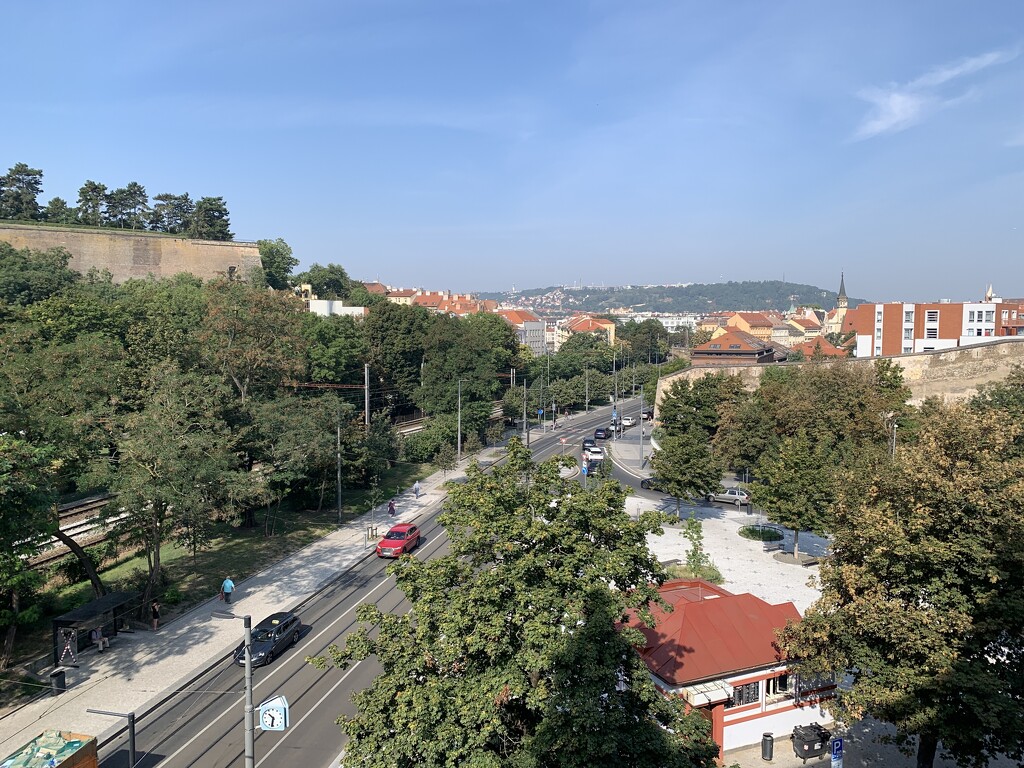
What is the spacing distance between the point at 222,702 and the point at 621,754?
12.7 metres

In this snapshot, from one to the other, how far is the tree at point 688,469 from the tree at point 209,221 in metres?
79.3

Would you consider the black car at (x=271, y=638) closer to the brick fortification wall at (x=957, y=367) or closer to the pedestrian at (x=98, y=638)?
the pedestrian at (x=98, y=638)

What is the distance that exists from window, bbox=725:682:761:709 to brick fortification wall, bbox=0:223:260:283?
216 ft

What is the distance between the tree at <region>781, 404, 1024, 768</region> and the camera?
40.6 feet

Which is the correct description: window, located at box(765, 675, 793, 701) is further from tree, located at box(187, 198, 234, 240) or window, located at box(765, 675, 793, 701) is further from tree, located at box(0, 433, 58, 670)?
tree, located at box(187, 198, 234, 240)

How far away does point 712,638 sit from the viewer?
16.9 m

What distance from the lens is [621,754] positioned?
10.3 metres

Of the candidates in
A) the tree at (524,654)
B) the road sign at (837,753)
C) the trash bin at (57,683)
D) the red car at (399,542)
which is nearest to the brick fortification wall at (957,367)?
the red car at (399,542)

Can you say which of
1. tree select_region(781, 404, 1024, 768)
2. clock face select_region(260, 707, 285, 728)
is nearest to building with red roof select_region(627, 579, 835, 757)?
tree select_region(781, 404, 1024, 768)

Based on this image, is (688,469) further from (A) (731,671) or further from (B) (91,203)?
(B) (91,203)

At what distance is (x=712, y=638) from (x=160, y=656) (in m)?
16.9

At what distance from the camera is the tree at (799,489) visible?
28469 mm

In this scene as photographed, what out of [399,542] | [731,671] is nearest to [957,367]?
[731,671]

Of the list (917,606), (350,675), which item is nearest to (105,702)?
(350,675)
